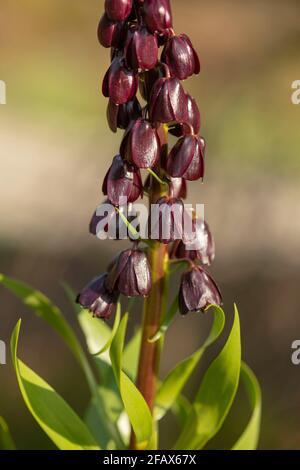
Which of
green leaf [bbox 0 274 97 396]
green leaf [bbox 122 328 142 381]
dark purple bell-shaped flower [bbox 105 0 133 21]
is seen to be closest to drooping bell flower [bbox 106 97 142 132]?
dark purple bell-shaped flower [bbox 105 0 133 21]

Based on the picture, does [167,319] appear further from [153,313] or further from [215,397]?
[215,397]

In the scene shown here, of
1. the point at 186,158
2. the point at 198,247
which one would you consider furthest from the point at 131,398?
the point at 186,158

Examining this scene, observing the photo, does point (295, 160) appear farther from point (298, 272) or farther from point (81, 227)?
point (81, 227)

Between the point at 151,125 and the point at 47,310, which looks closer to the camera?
the point at 151,125

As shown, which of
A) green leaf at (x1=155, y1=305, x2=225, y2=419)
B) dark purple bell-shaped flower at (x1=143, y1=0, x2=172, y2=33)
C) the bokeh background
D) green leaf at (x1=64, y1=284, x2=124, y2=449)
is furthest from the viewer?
the bokeh background

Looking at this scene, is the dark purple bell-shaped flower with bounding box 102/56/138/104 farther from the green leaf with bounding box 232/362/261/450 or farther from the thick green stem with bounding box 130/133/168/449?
the green leaf with bounding box 232/362/261/450
